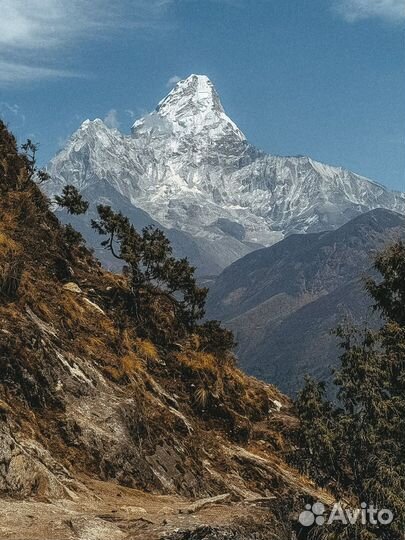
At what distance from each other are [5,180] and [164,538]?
86.4 ft

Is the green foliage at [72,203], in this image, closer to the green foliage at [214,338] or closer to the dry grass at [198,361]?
the green foliage at [214,338]

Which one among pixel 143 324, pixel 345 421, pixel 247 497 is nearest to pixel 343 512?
pixel 345 421

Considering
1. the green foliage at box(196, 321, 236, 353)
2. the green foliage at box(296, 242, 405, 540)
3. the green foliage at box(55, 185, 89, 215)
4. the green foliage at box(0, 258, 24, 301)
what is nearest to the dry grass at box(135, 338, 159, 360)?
the green foliage at box(196, 321, 236, 353)

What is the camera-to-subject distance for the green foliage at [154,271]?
110ft

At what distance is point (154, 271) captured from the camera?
3416 cm

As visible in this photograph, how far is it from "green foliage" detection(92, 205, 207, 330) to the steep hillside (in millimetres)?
1094

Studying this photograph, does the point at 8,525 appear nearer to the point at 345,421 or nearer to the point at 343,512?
the point at 343,512

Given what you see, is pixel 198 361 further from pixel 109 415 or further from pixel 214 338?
pixel 109 415

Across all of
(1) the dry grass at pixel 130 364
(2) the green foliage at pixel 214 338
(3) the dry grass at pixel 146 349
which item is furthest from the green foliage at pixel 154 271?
(1) the dry grass at pixel 130 364

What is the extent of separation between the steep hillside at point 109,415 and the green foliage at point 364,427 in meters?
2.24

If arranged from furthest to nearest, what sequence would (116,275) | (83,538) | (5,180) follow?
(116,275)
(5,180)
(83,538)

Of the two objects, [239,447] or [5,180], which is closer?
[239,447]

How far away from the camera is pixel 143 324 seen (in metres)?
31.2

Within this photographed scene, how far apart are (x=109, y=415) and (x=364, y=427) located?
878 centimetres
